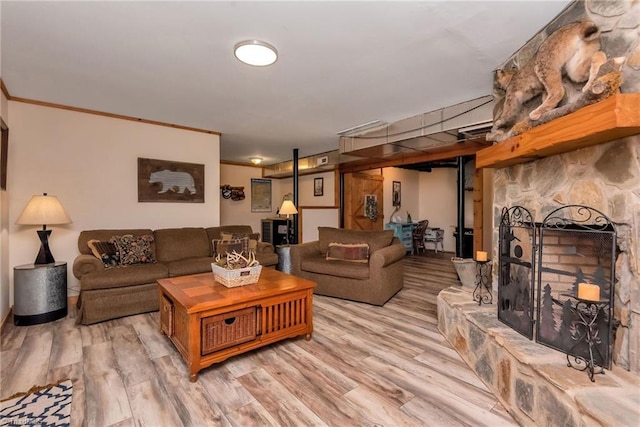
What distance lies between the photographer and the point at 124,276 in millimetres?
3000

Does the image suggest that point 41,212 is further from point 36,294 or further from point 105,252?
point 36,294

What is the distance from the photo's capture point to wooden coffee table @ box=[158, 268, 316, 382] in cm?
199

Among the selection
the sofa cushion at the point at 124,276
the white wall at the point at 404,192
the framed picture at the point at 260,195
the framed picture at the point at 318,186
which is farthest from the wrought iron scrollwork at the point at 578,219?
the framed picture at the point at 260,195

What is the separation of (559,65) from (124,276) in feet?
12.9

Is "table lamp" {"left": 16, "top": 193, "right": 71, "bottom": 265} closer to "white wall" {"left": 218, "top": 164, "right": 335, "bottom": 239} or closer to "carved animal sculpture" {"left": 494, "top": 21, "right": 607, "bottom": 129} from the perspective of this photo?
"white wall" {"left": 218, "top": 164, "right": 335, "bottom": 239}

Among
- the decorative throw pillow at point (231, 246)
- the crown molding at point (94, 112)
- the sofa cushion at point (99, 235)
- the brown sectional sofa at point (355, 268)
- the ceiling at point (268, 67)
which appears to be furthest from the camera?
the decorative throw pillow at point (231, 246)

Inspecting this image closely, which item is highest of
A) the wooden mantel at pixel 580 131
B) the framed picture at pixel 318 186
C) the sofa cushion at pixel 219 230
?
the framed picture at pixel 318 186

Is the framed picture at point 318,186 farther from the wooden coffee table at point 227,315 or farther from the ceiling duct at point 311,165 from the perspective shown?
the wooden coffee table at point 227,315

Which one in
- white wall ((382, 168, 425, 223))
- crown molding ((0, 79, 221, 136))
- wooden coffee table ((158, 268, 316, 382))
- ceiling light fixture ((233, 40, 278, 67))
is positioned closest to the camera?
wooden coffee table ((158, 268, 316, 382))

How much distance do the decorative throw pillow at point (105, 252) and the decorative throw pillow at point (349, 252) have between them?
247cm

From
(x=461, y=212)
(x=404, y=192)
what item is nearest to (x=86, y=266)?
(x=461, y=212)

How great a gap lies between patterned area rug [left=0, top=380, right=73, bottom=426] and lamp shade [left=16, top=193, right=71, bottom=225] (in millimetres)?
1770

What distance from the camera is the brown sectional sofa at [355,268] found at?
3.44m

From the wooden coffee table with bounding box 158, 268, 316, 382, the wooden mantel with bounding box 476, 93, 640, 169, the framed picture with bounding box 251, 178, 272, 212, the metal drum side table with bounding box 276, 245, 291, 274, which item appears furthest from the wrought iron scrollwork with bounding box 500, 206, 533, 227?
the framed picture with bounding box 251, 178, 272, 212
